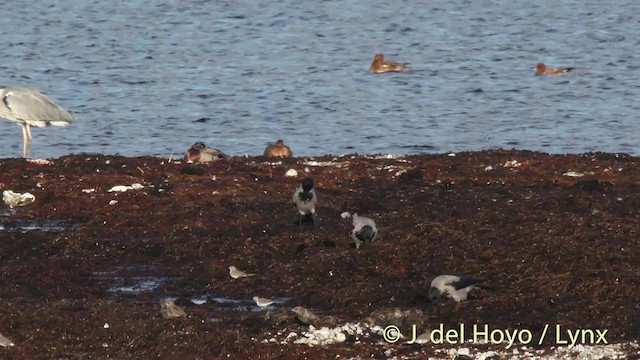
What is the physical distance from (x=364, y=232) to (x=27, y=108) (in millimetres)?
6245

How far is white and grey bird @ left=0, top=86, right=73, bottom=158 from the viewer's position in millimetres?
15719

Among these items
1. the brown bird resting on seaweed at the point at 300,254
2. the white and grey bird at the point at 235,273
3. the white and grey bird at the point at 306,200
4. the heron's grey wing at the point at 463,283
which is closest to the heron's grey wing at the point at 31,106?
the brown bird resting on seaweed at the point at 300,254

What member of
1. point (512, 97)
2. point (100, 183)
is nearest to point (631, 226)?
point (100, 183)

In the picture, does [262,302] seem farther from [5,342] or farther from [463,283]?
[5,342]

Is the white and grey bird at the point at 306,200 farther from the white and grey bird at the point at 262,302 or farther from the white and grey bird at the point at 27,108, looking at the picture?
the white and grey bird at the point at 27,108

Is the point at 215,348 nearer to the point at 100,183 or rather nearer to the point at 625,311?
the point at 625,311

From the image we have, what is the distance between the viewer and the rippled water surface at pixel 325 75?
22.5m

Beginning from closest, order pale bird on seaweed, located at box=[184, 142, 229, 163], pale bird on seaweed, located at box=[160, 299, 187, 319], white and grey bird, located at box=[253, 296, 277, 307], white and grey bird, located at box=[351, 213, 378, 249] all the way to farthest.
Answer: pale bird on seaweed, located at box=[160, 299, 187, 319]
white and grey bird, located at box=[253, 296, 277, 307]
white and grey bird, located at box=[351, 213, 378, 249]
pale bird on seaweed, located at box=[184, 142, 229, 163]

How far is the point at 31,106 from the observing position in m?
15.8

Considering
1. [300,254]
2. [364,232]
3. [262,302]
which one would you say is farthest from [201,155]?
[262,302]

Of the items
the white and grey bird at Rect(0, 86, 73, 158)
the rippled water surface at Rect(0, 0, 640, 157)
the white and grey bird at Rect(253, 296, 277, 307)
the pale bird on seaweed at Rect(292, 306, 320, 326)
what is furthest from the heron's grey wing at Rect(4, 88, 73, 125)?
the pale bird on seaweed at Rect(292, 306, 320, 326)

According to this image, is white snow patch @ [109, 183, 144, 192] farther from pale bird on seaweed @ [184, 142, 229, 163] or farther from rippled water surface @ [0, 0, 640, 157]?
rippled water surface @ [0, 0, 640, 157]

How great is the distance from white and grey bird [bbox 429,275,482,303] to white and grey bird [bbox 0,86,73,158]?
7229mm

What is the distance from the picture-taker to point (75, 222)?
1240 cm
